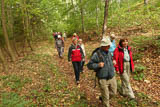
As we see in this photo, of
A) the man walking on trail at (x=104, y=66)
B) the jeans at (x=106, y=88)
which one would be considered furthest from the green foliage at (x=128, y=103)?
the man walking on trail at (x=104, y=66)

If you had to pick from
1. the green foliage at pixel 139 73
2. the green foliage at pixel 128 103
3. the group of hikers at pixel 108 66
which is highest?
the group of hikers at pixel 108 66

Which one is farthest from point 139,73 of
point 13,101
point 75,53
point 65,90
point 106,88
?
point 13,101

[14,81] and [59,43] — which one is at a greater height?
[59,43]

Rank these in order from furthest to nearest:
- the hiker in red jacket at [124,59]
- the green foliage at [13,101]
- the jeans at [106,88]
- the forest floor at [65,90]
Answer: the green foliage at [13,101]
the forest floor at [65,90]
the hiker in red jacket at [124,59]
the jeans at [106,88]

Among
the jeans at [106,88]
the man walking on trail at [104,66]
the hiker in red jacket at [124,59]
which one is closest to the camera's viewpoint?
the man walking on trail at [104,66]

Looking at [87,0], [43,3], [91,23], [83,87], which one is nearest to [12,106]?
[83,87]

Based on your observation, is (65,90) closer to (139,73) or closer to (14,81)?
(14,81)

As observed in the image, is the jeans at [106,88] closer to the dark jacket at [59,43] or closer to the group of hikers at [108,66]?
the group of hikers at [108,66]

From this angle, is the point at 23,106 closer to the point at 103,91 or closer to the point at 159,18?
the point at 103,91

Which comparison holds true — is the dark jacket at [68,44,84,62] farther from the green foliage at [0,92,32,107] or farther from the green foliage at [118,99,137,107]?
the green foliage at [0,92,32,107]

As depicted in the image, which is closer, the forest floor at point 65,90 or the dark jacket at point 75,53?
the forest floor at point 65,90

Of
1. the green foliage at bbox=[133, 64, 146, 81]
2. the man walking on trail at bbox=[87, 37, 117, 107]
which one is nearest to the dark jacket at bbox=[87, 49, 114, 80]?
the man walking on trail at bbox=[87, 37, 117, 107]

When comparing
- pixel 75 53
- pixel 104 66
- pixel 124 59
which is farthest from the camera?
pixel 75 53

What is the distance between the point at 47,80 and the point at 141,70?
5.11 metres
